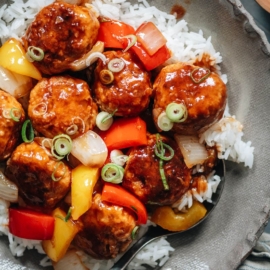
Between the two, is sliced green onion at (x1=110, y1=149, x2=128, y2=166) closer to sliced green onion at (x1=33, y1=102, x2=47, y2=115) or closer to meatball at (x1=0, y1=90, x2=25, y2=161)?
sliced green onion at (x1=33, y1=102, x2=47, y2=115)

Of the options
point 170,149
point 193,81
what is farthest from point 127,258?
point 193,81

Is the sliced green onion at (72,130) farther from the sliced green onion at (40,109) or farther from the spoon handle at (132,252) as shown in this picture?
the spoon handle at (132,252)

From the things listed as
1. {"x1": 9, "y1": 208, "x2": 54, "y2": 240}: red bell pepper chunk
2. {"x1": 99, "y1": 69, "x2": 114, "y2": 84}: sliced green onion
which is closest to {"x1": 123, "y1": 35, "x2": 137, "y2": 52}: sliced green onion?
{"x1": 99, "y1": 69, "x2": 114, "y2": 84}: sliced green onion

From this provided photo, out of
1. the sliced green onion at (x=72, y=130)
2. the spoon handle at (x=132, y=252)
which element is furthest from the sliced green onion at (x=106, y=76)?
the spoon handle at (x=132, y=252)

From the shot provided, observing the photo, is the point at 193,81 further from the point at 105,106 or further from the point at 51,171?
the point at 51,171

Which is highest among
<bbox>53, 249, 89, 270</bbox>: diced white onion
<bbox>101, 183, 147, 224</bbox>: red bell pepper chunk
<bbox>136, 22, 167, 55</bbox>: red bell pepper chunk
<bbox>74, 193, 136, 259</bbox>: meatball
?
<bbox>136, 22, 167, 55</bbox>: red bell pepper chunk

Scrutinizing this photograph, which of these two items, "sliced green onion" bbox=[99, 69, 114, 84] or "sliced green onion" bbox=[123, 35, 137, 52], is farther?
"sliced green onion" bbox=[123, 35, 137, 52]

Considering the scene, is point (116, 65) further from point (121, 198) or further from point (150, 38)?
point (121, 198)
